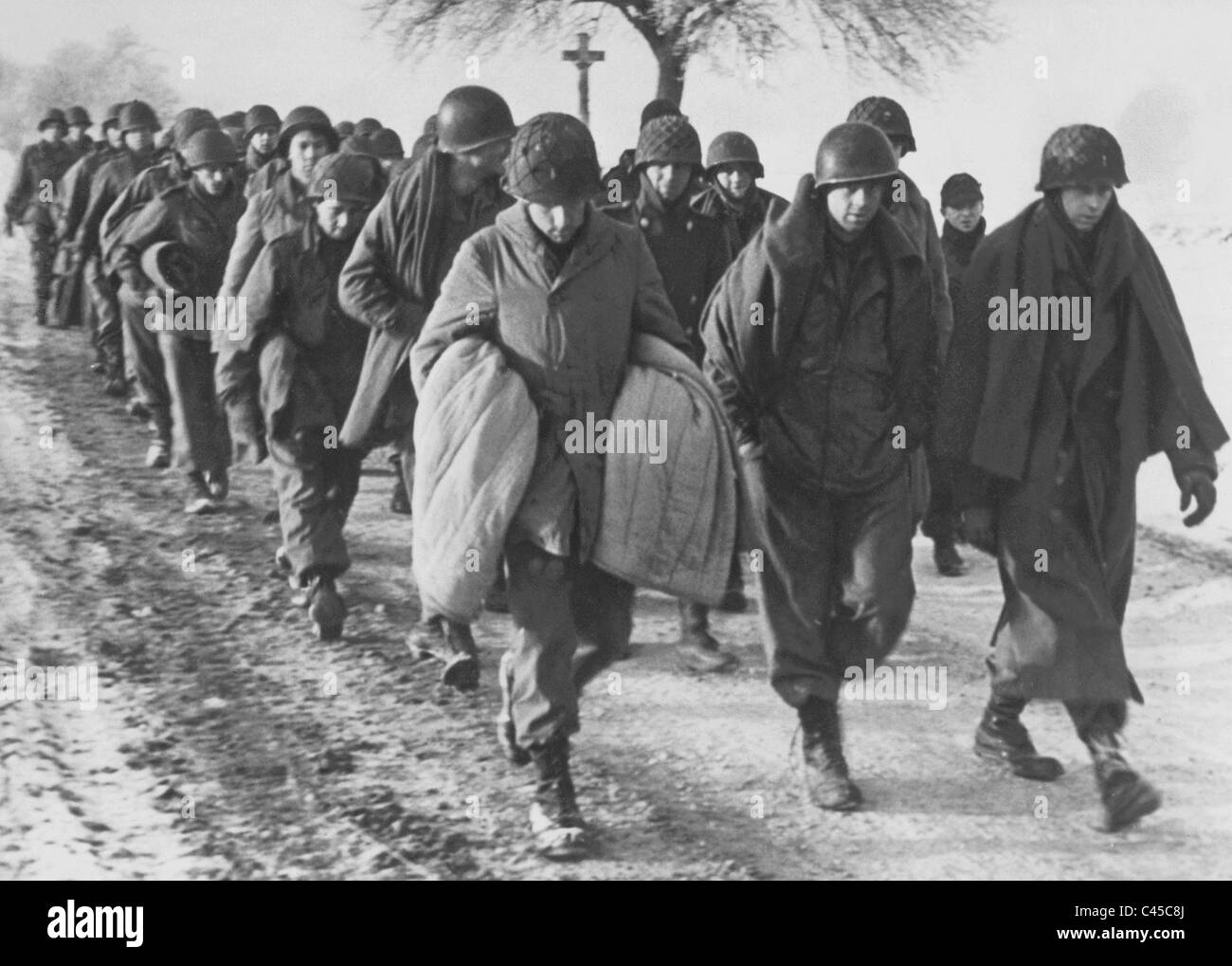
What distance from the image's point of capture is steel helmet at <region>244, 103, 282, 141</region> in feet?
36.3

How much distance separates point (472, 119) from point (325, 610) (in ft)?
6.70

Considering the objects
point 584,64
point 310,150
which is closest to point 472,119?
point 310,150

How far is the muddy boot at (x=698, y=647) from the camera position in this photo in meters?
7.36

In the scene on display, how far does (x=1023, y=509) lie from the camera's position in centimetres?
595

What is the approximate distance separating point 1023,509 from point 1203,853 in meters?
1.16

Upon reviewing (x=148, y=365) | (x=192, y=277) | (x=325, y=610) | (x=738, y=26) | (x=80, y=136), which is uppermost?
(x=738, y=26)

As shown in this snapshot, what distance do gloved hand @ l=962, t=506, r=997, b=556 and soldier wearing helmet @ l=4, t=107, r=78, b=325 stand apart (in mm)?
8939

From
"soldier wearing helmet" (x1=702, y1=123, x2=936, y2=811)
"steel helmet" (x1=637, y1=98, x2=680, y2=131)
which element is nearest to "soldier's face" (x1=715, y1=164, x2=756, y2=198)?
"steel helmet" (x1=637, y1=98, x2=680, y2=131)

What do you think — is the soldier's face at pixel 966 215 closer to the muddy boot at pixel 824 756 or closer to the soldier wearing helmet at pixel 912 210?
the soldier wearing helmet at pixel 912 210

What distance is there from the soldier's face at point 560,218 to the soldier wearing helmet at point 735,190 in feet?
7.80

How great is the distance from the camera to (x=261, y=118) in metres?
11.3

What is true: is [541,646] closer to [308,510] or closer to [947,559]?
[308,510]

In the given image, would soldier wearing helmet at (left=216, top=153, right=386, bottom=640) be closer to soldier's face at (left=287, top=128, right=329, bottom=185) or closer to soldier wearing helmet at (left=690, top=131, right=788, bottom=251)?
soldier's face at (left=287, top=128, right=329, bottom=185)

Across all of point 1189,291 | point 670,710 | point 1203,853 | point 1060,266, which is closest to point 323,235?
point 670,710
